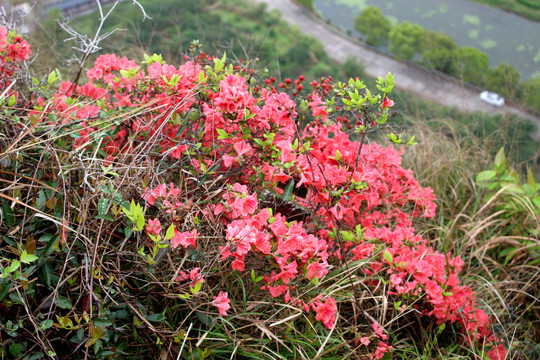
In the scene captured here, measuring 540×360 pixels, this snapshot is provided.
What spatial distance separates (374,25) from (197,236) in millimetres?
15501

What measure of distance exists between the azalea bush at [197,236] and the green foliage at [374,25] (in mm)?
14541

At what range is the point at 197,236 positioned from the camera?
1295mm

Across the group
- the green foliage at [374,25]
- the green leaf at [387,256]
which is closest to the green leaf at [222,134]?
the green leaf at [387,256]

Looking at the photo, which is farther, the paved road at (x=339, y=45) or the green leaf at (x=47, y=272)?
the paved road at (x=339, y=45)

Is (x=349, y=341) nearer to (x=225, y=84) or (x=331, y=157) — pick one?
(x=331, y=157)

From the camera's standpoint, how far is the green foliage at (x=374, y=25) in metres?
15.1

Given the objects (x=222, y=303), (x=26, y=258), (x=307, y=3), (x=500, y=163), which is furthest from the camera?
(x=307, y=3)

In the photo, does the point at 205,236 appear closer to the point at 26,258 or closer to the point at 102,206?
the point at 102,206

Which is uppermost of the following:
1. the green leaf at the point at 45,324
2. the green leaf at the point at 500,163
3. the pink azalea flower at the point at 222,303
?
the green leaf at the point at 500,163

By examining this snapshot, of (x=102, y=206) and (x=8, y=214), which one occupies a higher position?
(x=102, y=206)

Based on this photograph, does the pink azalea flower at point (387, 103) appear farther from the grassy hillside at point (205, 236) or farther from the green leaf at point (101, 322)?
the green leaf at point (101, 322)

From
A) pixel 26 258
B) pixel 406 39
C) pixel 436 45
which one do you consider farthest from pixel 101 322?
pixel 406 39

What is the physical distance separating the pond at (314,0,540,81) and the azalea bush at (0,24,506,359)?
11169 mm

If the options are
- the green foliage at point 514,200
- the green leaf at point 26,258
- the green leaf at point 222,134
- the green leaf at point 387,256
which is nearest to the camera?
the green leaf at point 26,258
